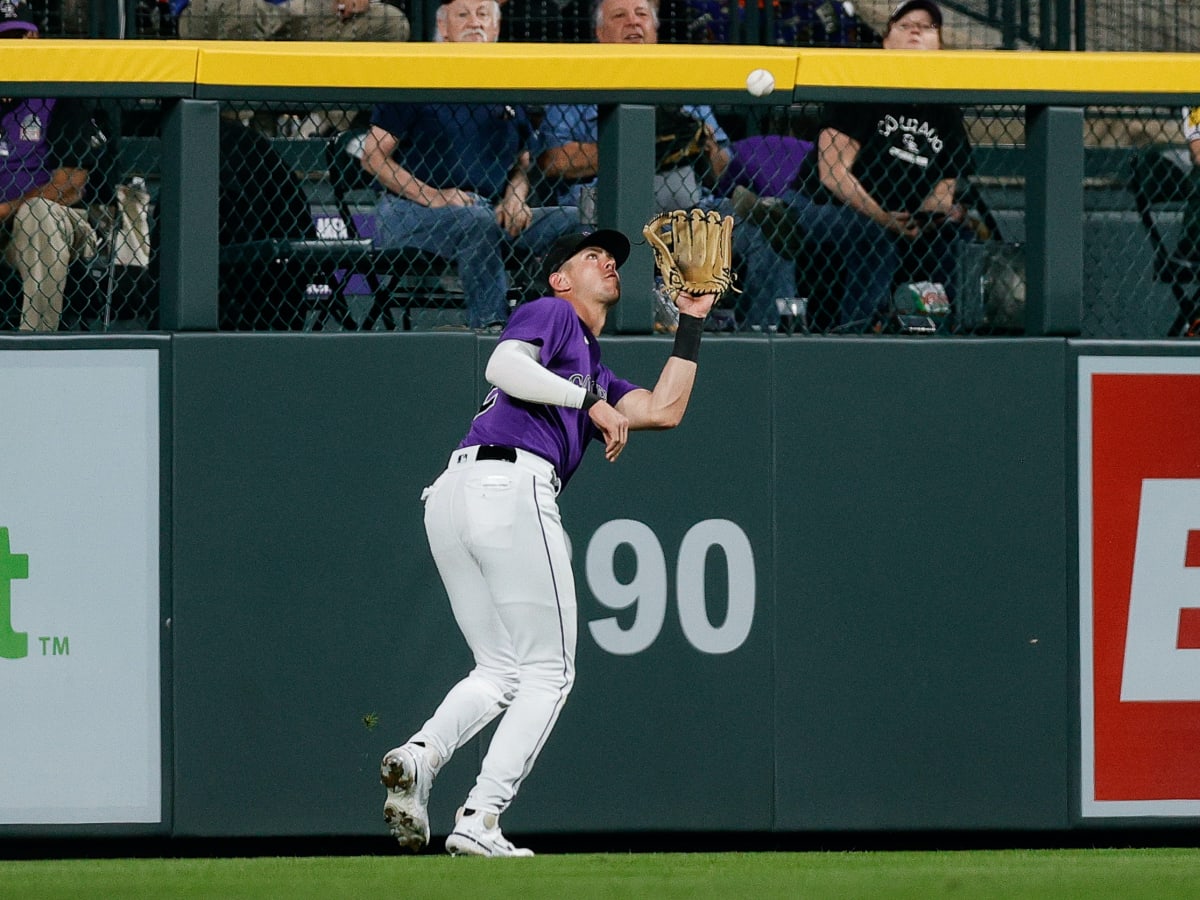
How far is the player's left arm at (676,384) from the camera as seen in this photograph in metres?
4.94

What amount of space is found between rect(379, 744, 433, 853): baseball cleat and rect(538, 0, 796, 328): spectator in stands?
206 cm

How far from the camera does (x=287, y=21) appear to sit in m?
6.69

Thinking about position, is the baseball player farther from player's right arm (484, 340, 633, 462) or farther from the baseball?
the baseball

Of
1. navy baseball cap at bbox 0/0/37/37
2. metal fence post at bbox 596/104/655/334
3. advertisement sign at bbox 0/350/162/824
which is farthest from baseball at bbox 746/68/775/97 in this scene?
navy baseball cap at bbox 0/0/37/37

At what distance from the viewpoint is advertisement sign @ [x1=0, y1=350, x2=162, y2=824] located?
212 inches

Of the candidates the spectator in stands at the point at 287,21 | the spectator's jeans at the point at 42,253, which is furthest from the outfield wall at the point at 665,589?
the spectator in stands at the point at 287,21

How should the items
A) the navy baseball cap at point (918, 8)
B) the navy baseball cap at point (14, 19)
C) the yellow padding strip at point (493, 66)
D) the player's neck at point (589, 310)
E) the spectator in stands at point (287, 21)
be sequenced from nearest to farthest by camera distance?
the player's neck at point (589, 310) < the yellow padding strip at point (493, 66) < the navy baseball cap at point (14, 19) < the navy baseball cap at point (918, 8) < the spectator in stands at point (287, 21)

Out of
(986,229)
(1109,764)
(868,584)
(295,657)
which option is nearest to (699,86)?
(986,229)

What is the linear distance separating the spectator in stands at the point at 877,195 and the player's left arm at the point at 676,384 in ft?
2.88

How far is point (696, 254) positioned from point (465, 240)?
39.8 inches

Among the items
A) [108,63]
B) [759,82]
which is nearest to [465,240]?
[759,82]

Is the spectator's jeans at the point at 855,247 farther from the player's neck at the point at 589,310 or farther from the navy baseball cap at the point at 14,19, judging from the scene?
the navy baseball cap at the point at 14,19

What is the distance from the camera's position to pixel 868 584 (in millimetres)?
5578

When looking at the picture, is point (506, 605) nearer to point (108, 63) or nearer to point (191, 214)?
point (191, 214)
